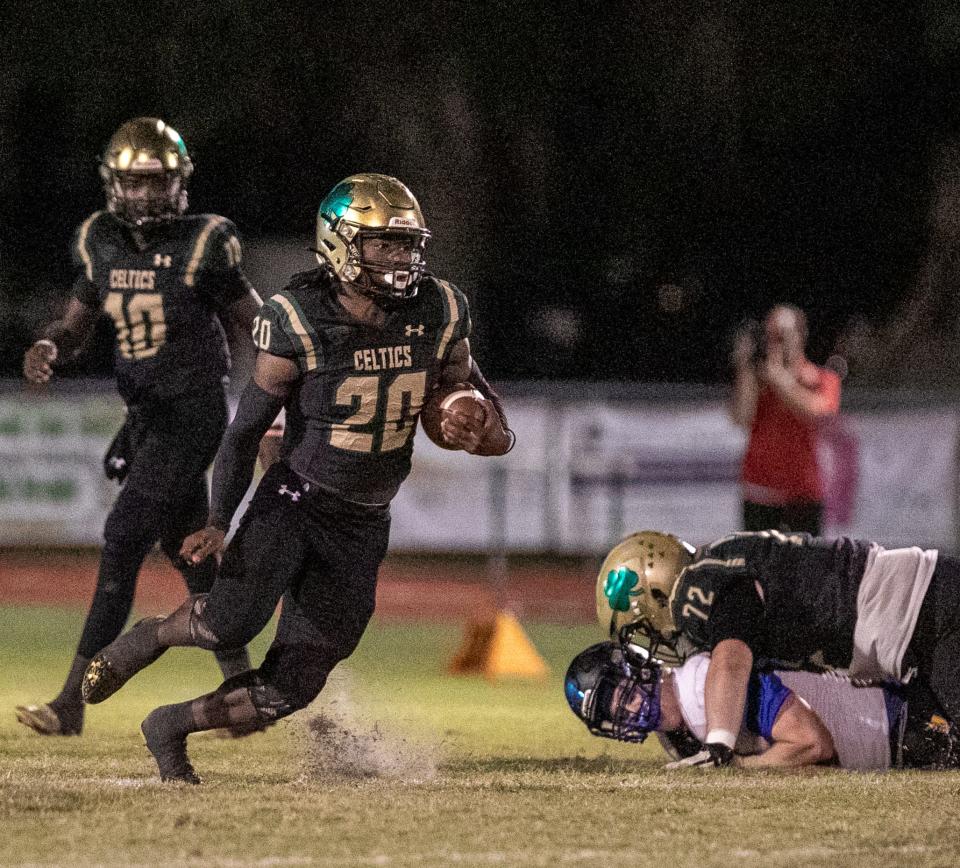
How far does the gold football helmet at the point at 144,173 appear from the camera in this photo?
646 centimetres

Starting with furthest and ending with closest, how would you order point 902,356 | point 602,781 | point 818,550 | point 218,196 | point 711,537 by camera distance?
point 218,196 → point 902,356 → point 711,537 → point 818,550 → point 602,781

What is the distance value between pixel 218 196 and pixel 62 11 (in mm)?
2485

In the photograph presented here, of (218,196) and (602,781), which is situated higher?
(218,196)

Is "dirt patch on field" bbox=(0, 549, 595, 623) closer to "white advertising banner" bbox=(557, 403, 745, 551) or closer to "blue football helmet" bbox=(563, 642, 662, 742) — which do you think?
"white advertising banner" bbox=(557, 403, 745, 551)

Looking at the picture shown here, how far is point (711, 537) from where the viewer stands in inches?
553

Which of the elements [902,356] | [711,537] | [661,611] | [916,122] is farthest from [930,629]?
[916,122]

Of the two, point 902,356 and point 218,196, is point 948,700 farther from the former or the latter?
point 218,196

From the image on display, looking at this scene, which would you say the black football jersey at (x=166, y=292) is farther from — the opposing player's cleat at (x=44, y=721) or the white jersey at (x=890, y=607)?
the white jersey at (x=890, y=607)

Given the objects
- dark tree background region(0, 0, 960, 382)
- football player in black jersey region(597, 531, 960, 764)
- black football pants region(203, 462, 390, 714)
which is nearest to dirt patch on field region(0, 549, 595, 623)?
dark tree background region(0, 0, 960, 382)

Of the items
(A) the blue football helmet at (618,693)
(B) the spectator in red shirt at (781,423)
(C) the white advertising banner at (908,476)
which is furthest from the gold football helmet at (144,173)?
(C) the white advertising banner at (908,476)

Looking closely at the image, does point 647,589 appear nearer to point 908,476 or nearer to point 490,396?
point 490,396

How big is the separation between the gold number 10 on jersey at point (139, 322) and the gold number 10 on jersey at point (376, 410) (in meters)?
1.52

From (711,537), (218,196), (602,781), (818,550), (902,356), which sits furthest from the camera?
(218,196)

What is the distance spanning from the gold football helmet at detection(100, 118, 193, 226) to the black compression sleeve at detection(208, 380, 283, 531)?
1.52m
